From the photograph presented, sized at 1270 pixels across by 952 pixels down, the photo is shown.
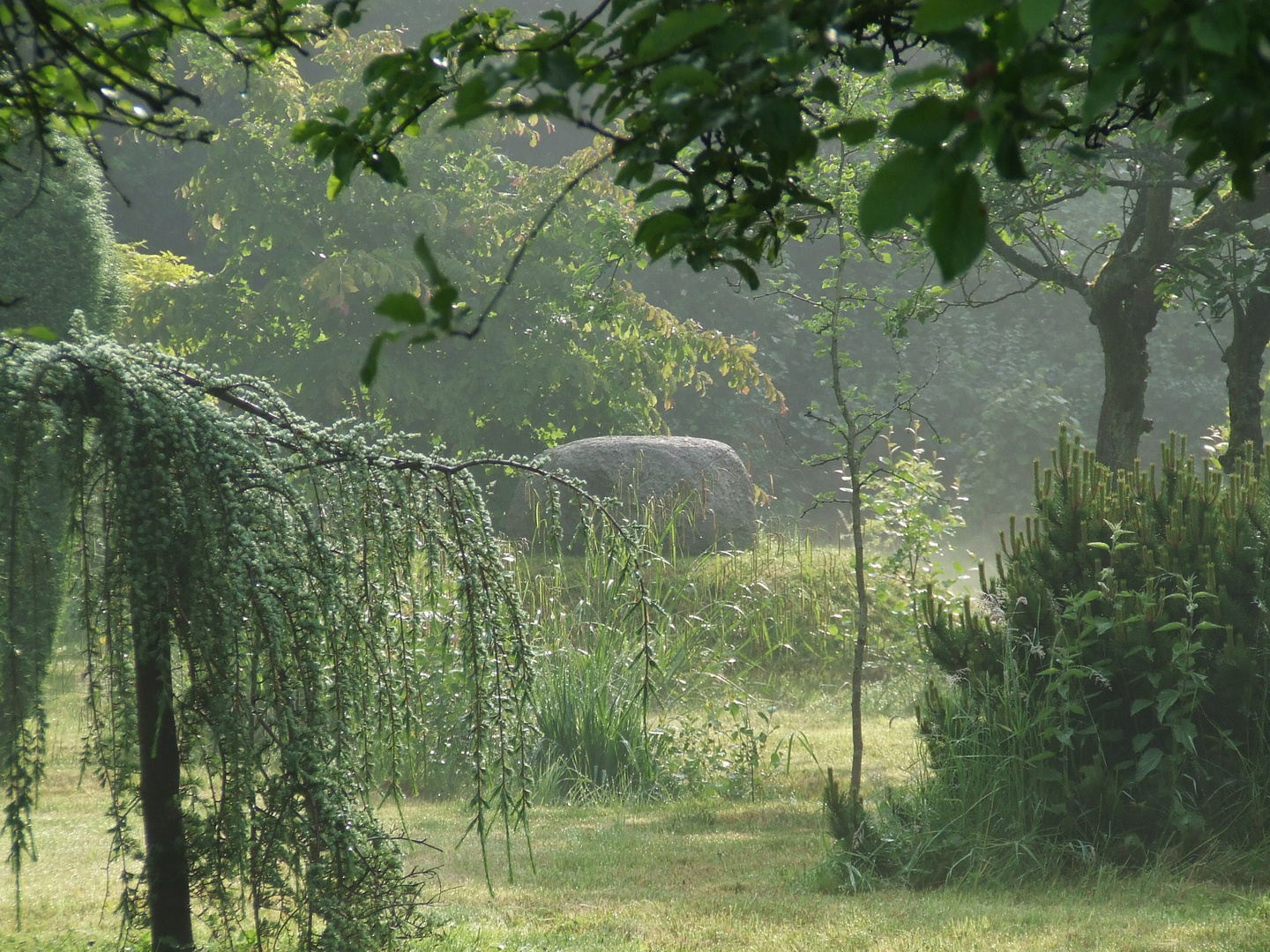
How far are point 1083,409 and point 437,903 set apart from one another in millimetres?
23107

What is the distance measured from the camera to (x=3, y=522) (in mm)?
2488

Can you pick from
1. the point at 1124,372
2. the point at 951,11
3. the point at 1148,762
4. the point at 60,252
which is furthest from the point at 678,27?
the point at 60,252

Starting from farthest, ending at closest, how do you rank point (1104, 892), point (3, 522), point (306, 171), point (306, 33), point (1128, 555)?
point (306, 171) < point (1128, 555) < point (1104, 892) < point (3, 522) < point (306, 33)

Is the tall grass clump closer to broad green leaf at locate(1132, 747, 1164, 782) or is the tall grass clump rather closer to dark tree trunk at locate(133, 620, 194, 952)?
broad green leaf at locate(1132, 747, 1164, 782)

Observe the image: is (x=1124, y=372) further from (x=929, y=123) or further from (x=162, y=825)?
(x=929, y=123)

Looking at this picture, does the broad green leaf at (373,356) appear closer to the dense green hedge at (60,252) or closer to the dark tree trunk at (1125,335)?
the dark tree trunk at (1125,335)

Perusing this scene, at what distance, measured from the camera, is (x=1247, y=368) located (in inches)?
257

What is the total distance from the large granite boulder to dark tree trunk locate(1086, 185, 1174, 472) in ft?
14.5

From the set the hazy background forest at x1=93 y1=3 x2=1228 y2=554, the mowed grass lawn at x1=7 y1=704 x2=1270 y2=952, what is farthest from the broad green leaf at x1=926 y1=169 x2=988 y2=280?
the hazy background forest at x1=93 y1=3 x2=1228 y2=554

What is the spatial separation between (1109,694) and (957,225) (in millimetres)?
4266

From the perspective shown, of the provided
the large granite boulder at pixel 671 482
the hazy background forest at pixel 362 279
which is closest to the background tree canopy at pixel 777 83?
the large granite boulder at pixel 671 482

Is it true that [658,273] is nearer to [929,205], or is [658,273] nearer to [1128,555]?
[1128,555]

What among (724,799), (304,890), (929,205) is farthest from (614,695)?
(929,205)

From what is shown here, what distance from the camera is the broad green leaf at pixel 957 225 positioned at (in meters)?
0.88
